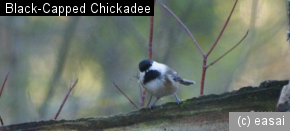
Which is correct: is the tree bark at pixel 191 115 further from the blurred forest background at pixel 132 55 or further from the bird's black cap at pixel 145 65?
the blurred forest background at pixel 132 55

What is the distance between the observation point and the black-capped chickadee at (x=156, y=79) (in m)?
2.98

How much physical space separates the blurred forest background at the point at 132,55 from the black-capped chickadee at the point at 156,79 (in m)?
2.42

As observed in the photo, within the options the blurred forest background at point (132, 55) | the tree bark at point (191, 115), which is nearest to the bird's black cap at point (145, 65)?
the tree bark at point (191, 115)

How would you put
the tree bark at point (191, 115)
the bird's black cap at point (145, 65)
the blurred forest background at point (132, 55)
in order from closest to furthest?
1. the tree bark at point (191, 115)
2. the bird's black cap at point (145, 65)
3. the blurred forest background at point (132, 55)

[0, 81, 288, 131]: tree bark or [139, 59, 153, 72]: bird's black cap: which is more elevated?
[139, 59, 153, 72]: bird's black cap

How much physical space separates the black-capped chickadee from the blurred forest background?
2.42m

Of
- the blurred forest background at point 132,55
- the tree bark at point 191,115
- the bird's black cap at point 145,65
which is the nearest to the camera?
the tree bark at point 191,115

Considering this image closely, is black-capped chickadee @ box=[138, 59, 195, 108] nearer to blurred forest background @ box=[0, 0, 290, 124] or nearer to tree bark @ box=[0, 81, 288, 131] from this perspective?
tree bark @ box=[0, 81, 288, 131]

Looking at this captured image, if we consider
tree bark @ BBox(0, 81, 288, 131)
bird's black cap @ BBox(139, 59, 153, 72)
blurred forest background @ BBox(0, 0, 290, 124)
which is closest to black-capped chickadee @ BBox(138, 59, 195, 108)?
bird's black cap @ BBox(139, 59, 153, 72)

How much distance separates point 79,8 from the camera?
5.03 meters

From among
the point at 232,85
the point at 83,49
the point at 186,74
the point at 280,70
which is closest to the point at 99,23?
the point at 83,49

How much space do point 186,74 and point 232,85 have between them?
491mm

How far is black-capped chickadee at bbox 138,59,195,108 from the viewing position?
2984mm

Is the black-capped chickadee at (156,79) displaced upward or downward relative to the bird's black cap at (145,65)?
downward
